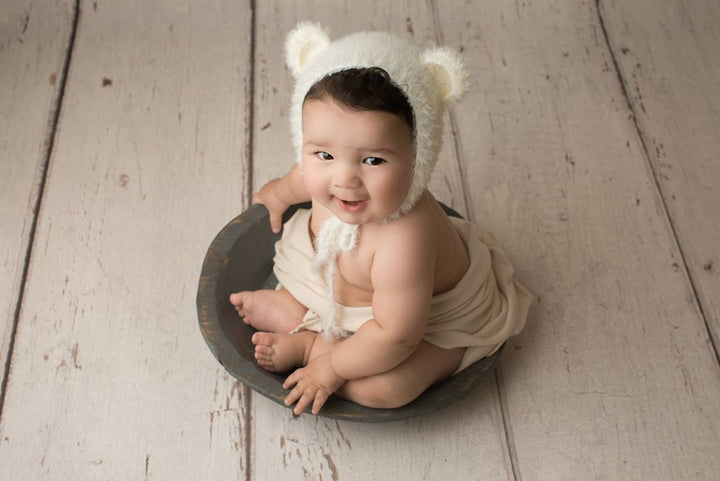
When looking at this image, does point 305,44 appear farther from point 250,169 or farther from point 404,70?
point 250,169

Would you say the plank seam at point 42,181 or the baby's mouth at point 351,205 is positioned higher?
the baby's mouth at point 351,205

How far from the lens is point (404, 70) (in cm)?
81

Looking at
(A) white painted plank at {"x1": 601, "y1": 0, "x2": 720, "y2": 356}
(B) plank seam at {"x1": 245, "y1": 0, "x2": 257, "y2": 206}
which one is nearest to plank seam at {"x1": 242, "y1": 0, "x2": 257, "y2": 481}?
(B) plank seam at {"x1": 245, "y1": 0, "x2": 257, "y2": 206}

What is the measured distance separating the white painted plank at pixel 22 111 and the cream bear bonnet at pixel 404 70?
55 centimetres

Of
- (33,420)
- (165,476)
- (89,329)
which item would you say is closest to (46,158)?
(89,329)

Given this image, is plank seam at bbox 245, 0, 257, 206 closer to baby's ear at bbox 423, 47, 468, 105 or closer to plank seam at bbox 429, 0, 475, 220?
plank seam at bbox 429, 0, 475, 220

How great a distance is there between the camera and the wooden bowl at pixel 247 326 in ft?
3.16

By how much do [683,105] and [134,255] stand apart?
96 cm

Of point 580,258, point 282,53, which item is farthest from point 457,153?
point 282,53

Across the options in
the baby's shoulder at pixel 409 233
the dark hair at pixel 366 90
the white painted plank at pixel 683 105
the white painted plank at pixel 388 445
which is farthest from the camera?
the white painted plank at pixel 683 105

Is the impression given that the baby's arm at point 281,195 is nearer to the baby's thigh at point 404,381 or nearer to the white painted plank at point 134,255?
the white painted plank at point 134,255

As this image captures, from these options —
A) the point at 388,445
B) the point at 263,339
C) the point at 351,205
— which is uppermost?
the point at 351,205

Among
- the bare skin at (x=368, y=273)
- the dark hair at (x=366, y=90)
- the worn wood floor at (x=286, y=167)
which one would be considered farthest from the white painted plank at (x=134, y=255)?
the dark hair at (x=366, y=90)

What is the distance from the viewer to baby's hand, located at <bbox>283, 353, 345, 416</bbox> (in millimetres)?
945
